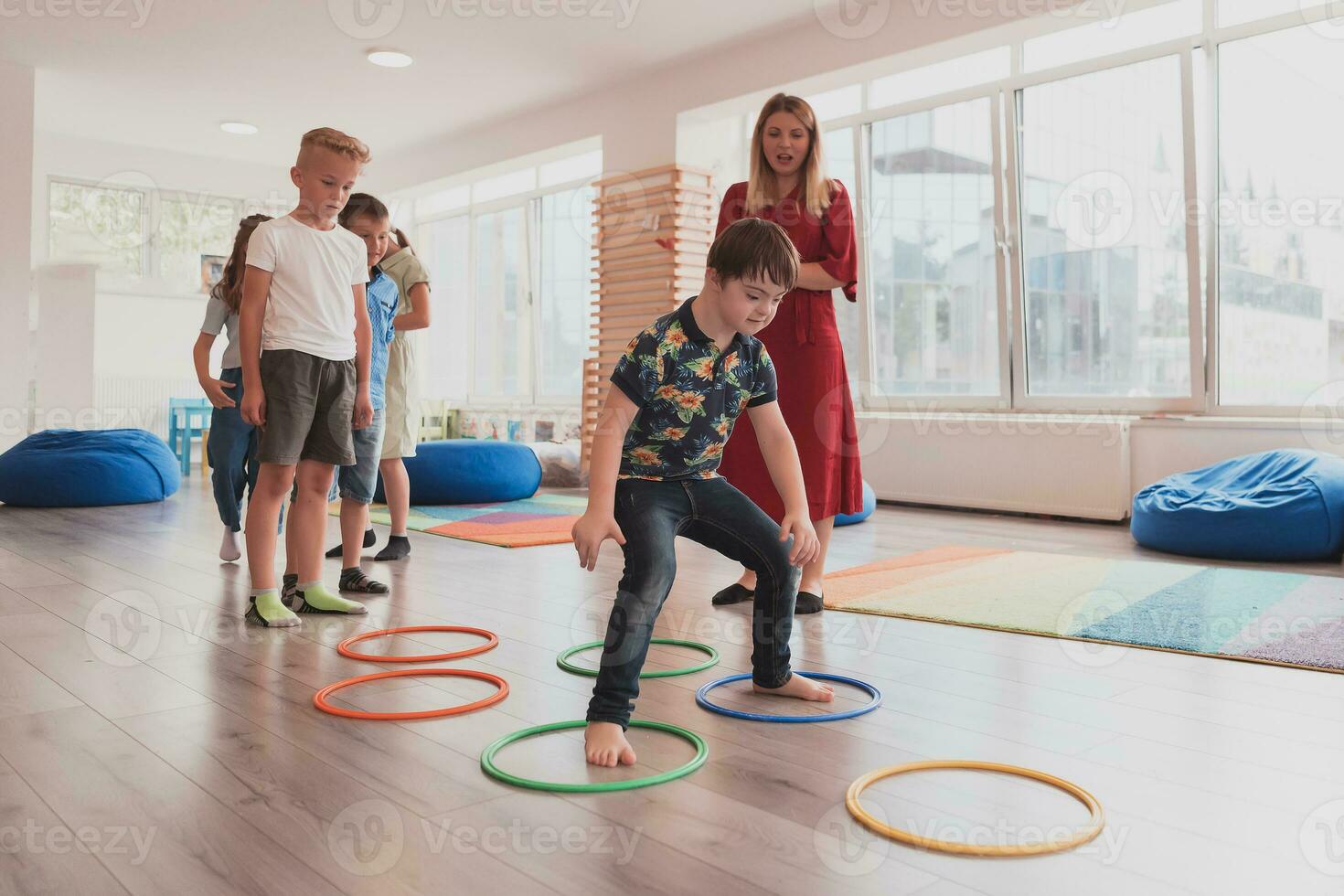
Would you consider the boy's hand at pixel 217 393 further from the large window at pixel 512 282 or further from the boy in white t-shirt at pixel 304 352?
the large window at pixel 512 282

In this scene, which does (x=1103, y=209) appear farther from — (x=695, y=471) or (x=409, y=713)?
(x=409, y=713)

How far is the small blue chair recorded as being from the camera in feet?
26.8

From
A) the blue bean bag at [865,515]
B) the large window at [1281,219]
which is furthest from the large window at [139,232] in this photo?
the large window at [1281,219]

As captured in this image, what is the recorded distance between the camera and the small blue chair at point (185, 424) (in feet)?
26.8

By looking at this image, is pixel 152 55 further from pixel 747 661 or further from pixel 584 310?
pixel 747 661

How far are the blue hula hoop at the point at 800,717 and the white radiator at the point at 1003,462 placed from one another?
11.9 ft

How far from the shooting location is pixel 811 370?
2904mm

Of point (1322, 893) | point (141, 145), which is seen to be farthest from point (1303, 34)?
point (141, 145)

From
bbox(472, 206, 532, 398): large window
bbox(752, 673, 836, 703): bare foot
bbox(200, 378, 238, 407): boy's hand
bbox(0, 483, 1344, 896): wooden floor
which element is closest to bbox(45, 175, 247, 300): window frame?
bbox(472, 206, 532, 398): large window

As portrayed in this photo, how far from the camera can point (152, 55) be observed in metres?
6.56

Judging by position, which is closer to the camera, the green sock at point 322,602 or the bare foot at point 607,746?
the bare foot at point 607,746

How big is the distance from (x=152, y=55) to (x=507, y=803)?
668cm

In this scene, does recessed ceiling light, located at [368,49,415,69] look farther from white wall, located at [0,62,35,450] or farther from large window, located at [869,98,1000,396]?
large window, located at [869,98,1000,396]

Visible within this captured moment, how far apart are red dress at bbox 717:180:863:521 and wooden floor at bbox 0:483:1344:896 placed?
39 centimetres
